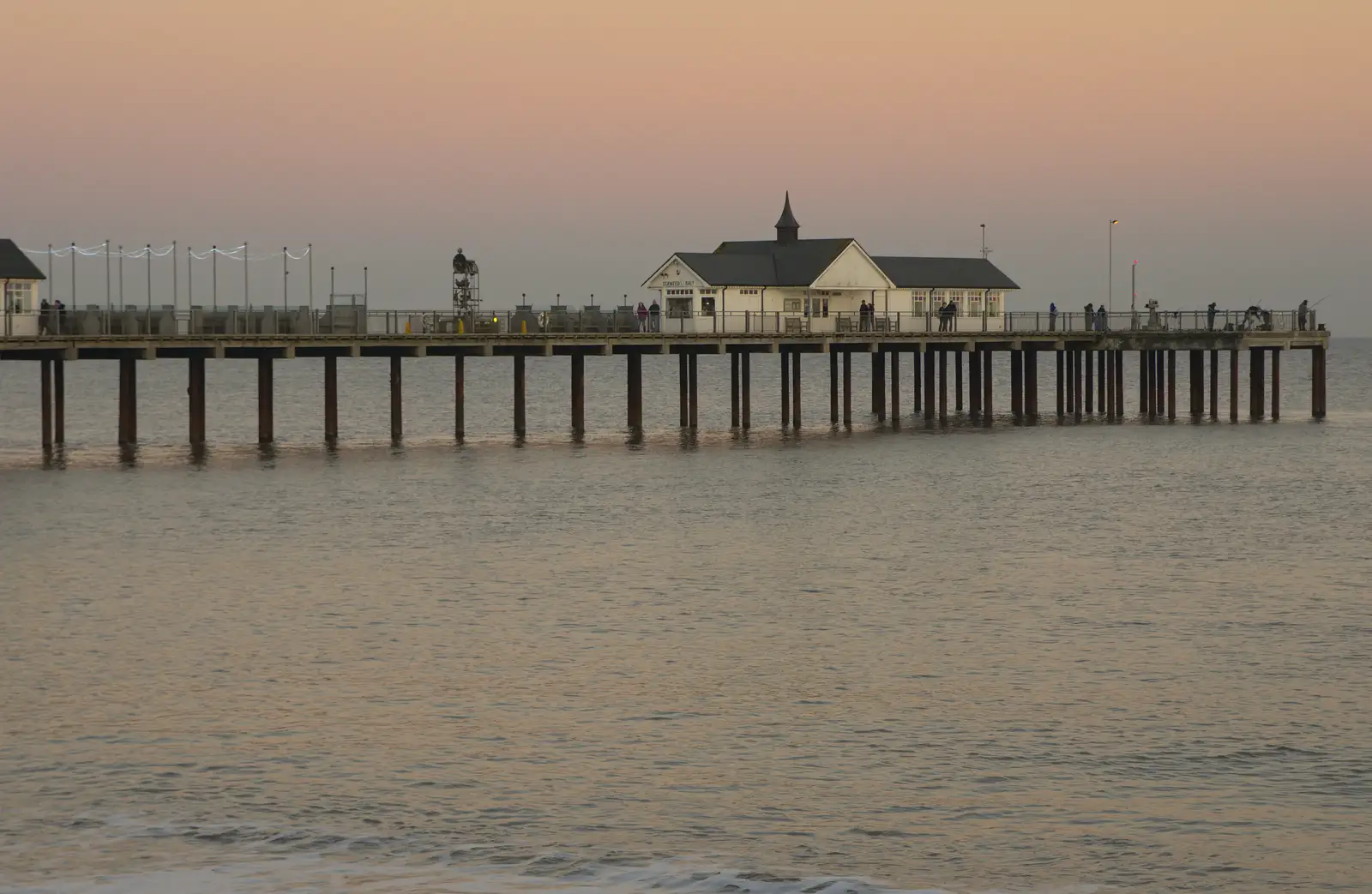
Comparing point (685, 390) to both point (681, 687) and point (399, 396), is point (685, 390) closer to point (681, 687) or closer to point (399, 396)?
point (399, 396)

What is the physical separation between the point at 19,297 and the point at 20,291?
17 cm

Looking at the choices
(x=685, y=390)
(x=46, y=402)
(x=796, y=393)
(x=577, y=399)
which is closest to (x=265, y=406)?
(x=46, y=402)

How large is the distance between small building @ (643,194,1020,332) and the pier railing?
0.12 meters

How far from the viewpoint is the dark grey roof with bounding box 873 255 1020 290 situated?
87125 mm

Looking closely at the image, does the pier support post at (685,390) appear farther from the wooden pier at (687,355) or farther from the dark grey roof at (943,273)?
the dark grey roof at (943,273)

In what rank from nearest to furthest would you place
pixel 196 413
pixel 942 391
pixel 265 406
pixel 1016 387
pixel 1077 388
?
pixel 196 413 < pixel 265 406 < pixel 942 391 < pixel 1016 387 < pixel 1077 388

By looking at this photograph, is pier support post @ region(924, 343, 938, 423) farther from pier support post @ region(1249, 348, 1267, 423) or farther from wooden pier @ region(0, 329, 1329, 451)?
pier support post @ region(1249, 348, 1267, 423)

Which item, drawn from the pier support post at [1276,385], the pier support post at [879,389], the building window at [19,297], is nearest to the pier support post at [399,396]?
the building window at [19,297]

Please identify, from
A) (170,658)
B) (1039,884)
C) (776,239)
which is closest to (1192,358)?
(776,239)

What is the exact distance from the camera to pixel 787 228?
93125 mm

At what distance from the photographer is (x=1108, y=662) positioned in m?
28.8

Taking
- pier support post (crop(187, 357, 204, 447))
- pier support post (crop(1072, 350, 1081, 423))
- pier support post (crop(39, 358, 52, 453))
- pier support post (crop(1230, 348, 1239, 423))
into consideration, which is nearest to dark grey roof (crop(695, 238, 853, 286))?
pier support post (crop(1072, 350, 1081, 423))

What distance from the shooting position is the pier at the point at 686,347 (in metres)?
63.2

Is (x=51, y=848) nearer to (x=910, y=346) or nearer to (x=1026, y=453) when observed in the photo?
(x=1026, y=453)
